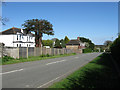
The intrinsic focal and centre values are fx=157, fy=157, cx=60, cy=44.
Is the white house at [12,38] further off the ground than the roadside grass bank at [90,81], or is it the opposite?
the white house at [12,38]

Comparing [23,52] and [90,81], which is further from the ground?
[23,52]

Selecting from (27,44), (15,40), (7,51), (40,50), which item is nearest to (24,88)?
(7,51)

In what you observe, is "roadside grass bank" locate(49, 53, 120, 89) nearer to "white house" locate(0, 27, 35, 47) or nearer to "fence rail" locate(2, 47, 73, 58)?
"fence rail" locate(2, 47, 73, 58)

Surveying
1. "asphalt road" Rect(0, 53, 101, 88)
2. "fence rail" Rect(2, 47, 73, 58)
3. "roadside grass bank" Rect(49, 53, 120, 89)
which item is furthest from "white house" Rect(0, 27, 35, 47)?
"roadside grass bank" Rect(49, 53, 120, 89)

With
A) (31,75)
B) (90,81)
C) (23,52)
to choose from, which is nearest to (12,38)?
(23,52)

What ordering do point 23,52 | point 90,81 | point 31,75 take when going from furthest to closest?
point 23,52
point 31,75
point 90,81

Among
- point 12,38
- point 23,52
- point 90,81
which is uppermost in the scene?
point 12,38

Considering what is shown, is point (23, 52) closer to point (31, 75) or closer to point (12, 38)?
point (31, 75)

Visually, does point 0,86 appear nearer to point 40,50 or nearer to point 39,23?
point 40,50

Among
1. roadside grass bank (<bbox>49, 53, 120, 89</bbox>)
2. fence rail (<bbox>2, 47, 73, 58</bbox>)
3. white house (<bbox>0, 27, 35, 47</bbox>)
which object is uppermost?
white house (<bbox>0, 27, 35, 47</bbox>)

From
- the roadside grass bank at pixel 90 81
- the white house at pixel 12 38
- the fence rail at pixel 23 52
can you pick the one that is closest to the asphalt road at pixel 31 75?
the roadside grass bank at pixel 90 81

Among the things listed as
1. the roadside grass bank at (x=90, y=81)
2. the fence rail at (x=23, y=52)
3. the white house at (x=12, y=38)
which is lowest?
the roadside grass bank at (x=90, y=81)

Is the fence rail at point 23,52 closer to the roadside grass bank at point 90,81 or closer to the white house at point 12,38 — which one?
the white house at point 12,38

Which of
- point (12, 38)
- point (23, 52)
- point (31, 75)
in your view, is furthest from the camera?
point (12, 38)
